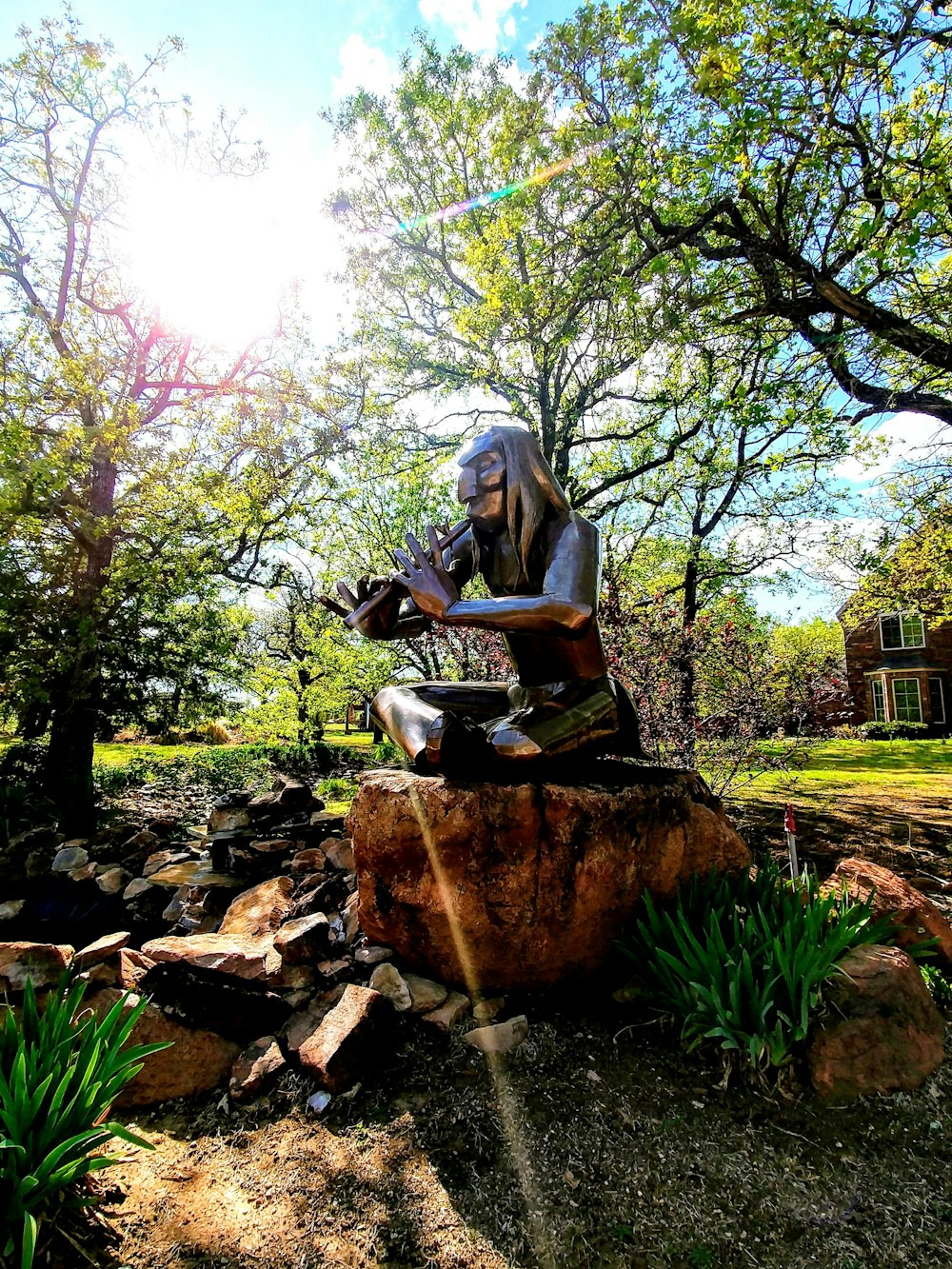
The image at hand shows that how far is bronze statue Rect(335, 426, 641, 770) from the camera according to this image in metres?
2.58

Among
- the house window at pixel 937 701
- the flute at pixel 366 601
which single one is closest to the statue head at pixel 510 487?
the flute at pixel 366 601

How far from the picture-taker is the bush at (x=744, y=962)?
212 cm

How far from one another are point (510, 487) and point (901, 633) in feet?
93.5

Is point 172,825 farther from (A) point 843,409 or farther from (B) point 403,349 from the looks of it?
(A) point 843,409

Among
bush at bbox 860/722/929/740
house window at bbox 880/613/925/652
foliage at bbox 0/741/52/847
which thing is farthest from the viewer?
house window at bbox 880/613/925/652

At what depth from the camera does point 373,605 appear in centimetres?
307

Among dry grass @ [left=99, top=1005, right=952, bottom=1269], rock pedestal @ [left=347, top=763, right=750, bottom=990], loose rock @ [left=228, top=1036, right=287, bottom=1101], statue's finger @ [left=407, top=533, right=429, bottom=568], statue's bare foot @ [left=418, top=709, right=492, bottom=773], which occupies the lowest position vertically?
dry grass @ [left=99, top=1005, right=952, bottom=1269]

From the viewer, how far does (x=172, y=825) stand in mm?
6441

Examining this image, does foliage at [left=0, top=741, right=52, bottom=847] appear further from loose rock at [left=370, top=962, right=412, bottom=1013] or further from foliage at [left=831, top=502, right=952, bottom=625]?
foliage at [left=831, top=502, right=952, bottom=625]

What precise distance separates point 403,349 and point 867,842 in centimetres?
1053

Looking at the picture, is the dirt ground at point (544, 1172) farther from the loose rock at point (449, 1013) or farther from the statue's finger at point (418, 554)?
the statue's finger at point (418, 554)

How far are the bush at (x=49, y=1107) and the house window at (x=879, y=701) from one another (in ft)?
97.2

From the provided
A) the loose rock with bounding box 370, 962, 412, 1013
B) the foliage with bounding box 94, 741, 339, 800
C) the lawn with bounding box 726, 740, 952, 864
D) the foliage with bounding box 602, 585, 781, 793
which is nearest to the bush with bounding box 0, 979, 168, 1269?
the loose rock with bounding box 370, 962, 412, 1013

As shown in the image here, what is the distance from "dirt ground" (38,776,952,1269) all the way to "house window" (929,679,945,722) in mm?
27315
